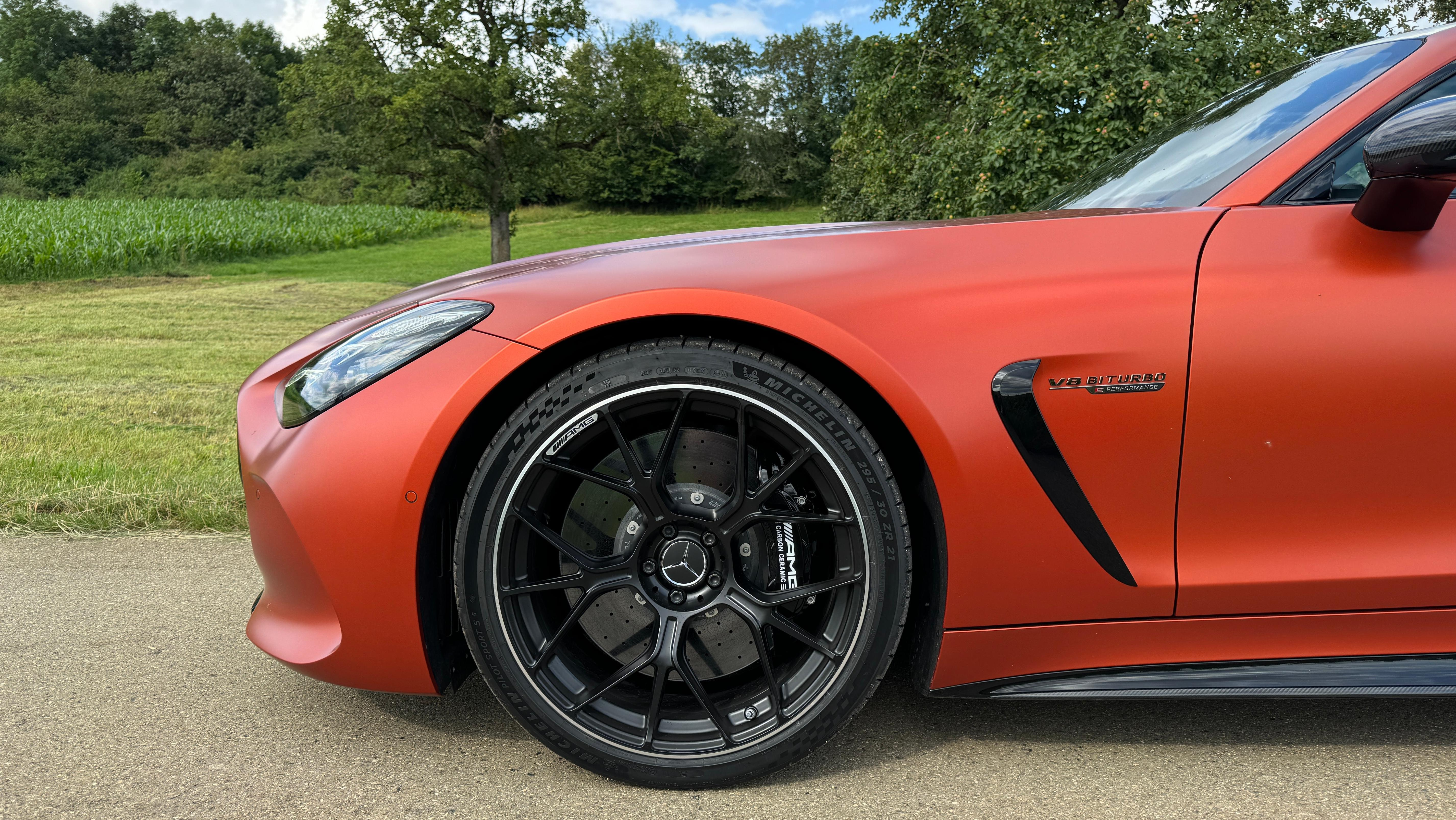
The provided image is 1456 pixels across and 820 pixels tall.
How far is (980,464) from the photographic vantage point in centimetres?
156

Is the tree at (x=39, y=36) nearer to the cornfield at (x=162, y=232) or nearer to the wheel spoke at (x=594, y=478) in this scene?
the cornfield at (x=162, y=232)

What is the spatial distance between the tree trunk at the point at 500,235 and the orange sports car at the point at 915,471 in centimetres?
2084

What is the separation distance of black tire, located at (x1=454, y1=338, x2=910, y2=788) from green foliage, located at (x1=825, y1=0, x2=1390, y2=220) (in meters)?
6.85

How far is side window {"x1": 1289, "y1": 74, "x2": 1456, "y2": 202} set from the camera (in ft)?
5.32

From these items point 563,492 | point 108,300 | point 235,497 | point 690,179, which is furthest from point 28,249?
point 690,179

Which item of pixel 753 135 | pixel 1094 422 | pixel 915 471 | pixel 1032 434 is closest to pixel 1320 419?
pixel 1094 422

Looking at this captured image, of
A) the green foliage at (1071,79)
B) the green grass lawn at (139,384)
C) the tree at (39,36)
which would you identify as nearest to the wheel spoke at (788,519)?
the green grass lawn at (139,384)

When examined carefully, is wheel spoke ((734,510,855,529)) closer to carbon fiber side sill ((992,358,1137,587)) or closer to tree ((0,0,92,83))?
carbon fiber side sill ((992,358,1137,587))

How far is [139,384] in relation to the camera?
6.60 metres

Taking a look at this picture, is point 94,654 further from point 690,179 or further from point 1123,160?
point 690,179

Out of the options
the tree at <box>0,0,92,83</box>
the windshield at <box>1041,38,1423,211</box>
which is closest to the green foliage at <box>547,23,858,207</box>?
the windshield at <box>1041,38,1423,211</box>

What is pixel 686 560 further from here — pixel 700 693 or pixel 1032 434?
pixel 1032 434

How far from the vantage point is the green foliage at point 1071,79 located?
9445 millimetres

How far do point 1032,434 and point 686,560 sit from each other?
0.64 metres
